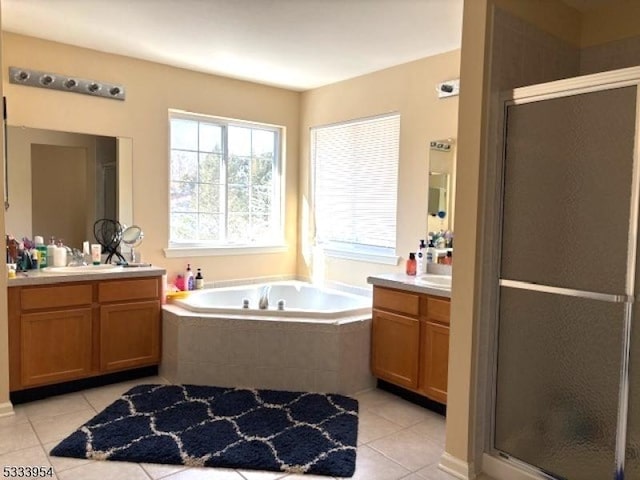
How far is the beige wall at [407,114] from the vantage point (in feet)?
12.3

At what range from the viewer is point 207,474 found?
239cm

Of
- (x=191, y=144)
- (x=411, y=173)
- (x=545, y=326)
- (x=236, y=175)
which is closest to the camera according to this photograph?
(x=545, y=326)

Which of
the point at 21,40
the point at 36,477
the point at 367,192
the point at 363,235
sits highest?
the point at 21,40

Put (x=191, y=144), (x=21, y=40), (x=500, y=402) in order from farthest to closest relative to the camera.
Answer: (x=191, y=144) → (x=21, y=40) → (x=500, y=402)

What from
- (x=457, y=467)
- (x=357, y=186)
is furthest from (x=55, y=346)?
(x=357, y=186)

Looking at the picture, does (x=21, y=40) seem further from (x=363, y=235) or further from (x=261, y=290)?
(x=363, y=235)

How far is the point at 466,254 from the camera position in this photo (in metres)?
2.39

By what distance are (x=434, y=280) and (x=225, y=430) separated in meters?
1.75

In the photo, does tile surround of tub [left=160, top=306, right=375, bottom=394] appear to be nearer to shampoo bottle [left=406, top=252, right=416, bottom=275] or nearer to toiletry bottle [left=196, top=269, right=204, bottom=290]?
shampoo bottle [left=406, top=252, right=416, bottom=275]

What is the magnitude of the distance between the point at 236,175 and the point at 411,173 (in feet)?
5.67

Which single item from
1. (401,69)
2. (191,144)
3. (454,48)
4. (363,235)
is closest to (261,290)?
(363,235)

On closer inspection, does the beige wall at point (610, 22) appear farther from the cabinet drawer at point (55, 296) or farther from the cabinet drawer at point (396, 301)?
the cabinet drawer at point (55, 296)

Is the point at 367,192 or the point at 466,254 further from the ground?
the point at 367,192

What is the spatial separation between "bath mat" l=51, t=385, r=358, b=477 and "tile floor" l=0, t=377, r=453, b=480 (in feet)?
0.18
